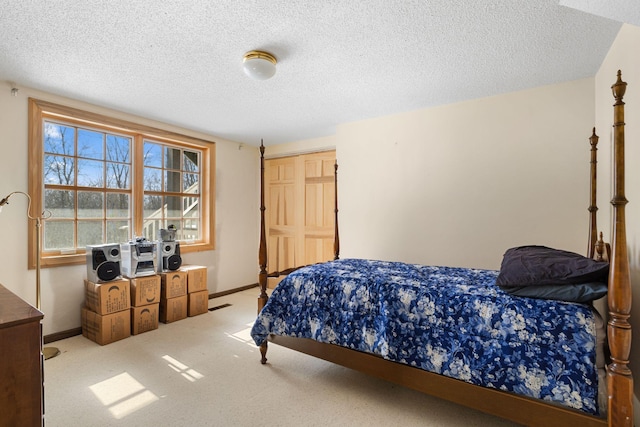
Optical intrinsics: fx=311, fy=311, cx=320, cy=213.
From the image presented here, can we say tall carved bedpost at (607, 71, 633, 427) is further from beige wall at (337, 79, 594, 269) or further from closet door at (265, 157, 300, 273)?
closet door at (265, 157, 300, 273)

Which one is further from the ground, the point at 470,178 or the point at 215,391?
the point at 470,178

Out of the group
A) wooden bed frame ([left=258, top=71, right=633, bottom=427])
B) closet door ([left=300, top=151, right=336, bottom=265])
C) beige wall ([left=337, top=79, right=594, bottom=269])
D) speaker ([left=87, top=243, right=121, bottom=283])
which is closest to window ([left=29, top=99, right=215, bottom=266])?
speaker ([left=87, top=243, right=121, bottom=283])

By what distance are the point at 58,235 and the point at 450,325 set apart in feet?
12.3

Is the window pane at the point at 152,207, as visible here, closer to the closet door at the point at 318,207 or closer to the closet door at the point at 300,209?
the closet door at the point at 300,209

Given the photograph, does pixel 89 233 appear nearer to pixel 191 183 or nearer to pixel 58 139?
pixel 58 139

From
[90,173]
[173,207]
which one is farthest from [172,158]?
[90,173]

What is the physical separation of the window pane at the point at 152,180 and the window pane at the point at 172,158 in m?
0.17

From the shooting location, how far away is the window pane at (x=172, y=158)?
4.21 meters

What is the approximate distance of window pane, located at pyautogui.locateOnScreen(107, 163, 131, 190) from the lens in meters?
3.61

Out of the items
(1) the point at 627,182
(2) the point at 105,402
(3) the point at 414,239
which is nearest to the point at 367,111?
(3) the point at 414,239

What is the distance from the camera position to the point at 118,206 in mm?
3689

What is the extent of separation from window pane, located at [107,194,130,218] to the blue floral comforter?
2.38 metres

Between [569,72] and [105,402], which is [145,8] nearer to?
[105,402]

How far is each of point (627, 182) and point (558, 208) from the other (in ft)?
3.17
